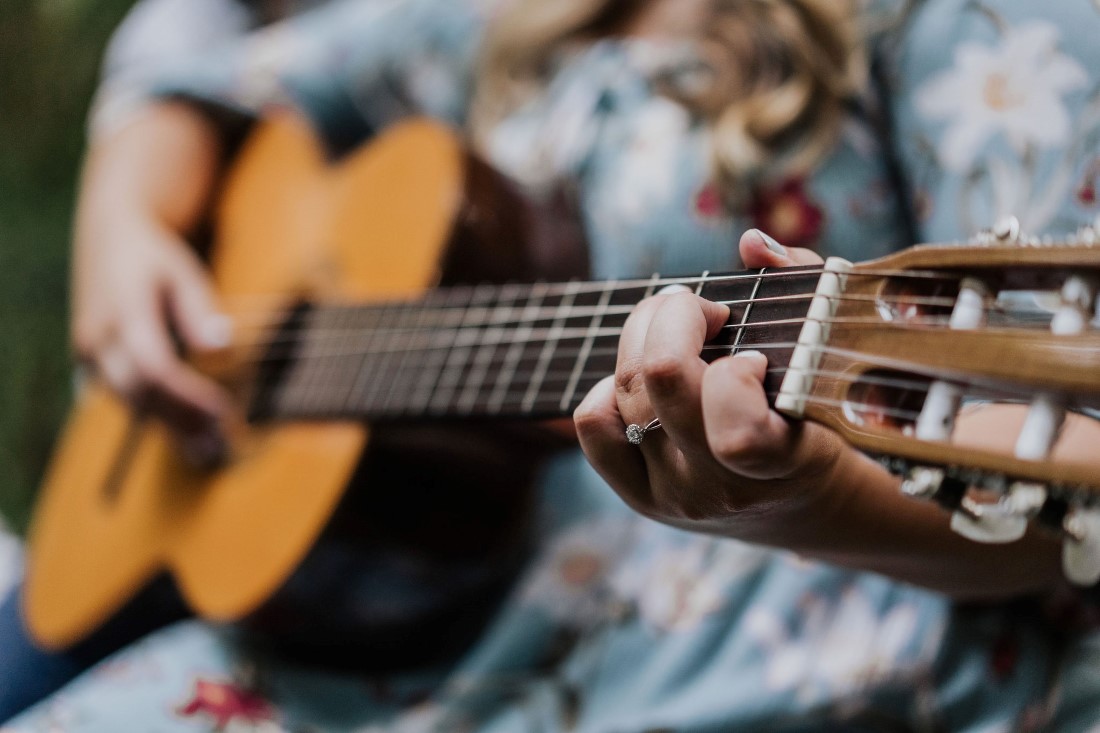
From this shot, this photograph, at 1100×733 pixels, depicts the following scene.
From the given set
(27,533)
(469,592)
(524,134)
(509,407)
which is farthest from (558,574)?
(27,533)

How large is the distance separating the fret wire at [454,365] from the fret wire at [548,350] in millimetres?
73

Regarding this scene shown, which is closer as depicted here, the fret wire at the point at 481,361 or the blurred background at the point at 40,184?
the fret wire at the point at 481,361

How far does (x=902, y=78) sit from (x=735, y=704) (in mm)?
358

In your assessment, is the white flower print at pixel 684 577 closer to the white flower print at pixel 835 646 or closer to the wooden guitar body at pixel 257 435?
the white flower print at pixel 835 646

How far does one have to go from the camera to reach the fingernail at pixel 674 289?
33 centimetres

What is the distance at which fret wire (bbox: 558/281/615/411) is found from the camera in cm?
40

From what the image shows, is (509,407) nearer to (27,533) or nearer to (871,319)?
(871,319)

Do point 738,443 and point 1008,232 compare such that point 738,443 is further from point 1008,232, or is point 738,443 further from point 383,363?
point 383,363

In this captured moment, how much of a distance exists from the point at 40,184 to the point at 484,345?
80 centimetres

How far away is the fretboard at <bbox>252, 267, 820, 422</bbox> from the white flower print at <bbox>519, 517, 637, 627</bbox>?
0.15m

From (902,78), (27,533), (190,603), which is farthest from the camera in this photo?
Answer: (27,533)

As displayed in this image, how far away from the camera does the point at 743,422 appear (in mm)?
A: 281

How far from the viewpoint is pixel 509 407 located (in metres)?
0.46

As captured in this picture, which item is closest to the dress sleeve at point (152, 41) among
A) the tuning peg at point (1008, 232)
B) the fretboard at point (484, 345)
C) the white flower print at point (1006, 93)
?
the fretboard at point (484, 345)
